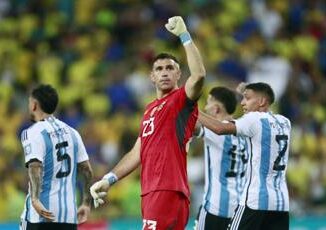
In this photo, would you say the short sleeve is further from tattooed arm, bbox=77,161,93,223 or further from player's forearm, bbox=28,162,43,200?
player's forearm, bbox=28,162,43,200

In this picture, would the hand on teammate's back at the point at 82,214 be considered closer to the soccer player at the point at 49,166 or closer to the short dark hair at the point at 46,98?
the soccer player at the point at 49,166

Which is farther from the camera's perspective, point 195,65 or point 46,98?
point 46,98

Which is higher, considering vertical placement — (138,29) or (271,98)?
(138,29)

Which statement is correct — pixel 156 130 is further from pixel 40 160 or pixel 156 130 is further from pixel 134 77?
pixel 134 77

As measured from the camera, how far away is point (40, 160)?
1105 cm

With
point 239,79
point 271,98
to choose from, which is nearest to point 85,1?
point 239,79

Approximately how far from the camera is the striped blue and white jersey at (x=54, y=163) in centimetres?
1114

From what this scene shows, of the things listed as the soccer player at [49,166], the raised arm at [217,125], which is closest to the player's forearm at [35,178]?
the soccer player at [49,166]

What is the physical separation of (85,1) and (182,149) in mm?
10423

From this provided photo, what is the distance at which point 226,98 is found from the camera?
40.8 ft

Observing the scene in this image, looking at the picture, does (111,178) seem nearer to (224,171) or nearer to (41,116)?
(41,116)

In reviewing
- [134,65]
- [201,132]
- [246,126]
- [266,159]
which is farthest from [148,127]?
[134,65]

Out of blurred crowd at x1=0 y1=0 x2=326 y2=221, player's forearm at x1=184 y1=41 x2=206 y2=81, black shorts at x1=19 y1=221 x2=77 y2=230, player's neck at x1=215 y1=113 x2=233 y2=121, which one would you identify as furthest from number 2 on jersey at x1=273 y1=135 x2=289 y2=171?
blurred crowd at x1=0 y1=0 x2=326 y2=221

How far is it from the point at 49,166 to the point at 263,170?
6.22 ft
